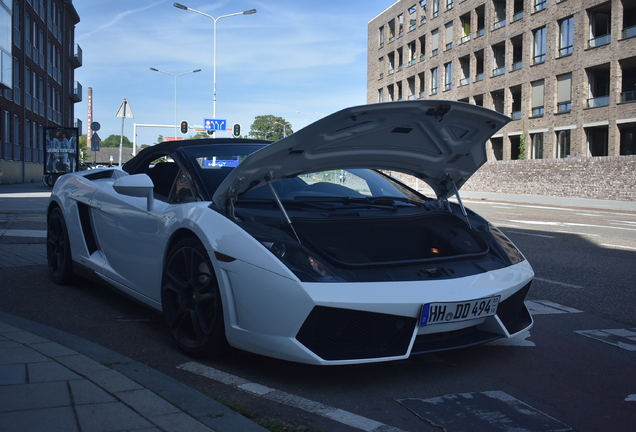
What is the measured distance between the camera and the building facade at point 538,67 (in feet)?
97.1

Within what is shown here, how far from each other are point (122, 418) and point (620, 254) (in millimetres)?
7456

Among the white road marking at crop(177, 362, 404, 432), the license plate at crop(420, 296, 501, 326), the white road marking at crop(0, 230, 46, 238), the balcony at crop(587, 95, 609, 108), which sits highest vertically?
the balcony at crop(587, 95, 609, 108)

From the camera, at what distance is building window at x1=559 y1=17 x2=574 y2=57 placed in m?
32.2

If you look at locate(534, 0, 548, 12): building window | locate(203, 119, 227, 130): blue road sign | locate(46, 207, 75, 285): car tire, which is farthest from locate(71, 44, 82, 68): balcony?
locate(46, 207, 75, 285): car tire

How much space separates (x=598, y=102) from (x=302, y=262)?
31469mm

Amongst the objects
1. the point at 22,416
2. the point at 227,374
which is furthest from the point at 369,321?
the point at 22,416

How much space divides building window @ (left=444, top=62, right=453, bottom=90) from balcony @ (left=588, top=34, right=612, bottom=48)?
527 inches

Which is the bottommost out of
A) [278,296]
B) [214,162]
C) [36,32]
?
[278,296]

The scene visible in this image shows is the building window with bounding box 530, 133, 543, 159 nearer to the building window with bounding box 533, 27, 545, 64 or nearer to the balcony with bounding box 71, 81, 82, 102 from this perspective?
the building window with bounding box 533, 27, 545, 64

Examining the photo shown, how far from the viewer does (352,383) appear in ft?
10.2

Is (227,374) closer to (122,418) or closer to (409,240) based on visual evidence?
(122,418)

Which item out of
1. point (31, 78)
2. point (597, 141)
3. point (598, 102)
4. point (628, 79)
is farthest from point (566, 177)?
point (31, 78)

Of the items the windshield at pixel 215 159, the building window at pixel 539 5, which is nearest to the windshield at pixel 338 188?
the windshield at pixel 215 159

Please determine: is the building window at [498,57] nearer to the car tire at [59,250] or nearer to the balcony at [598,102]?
the balcony at [598,102]
